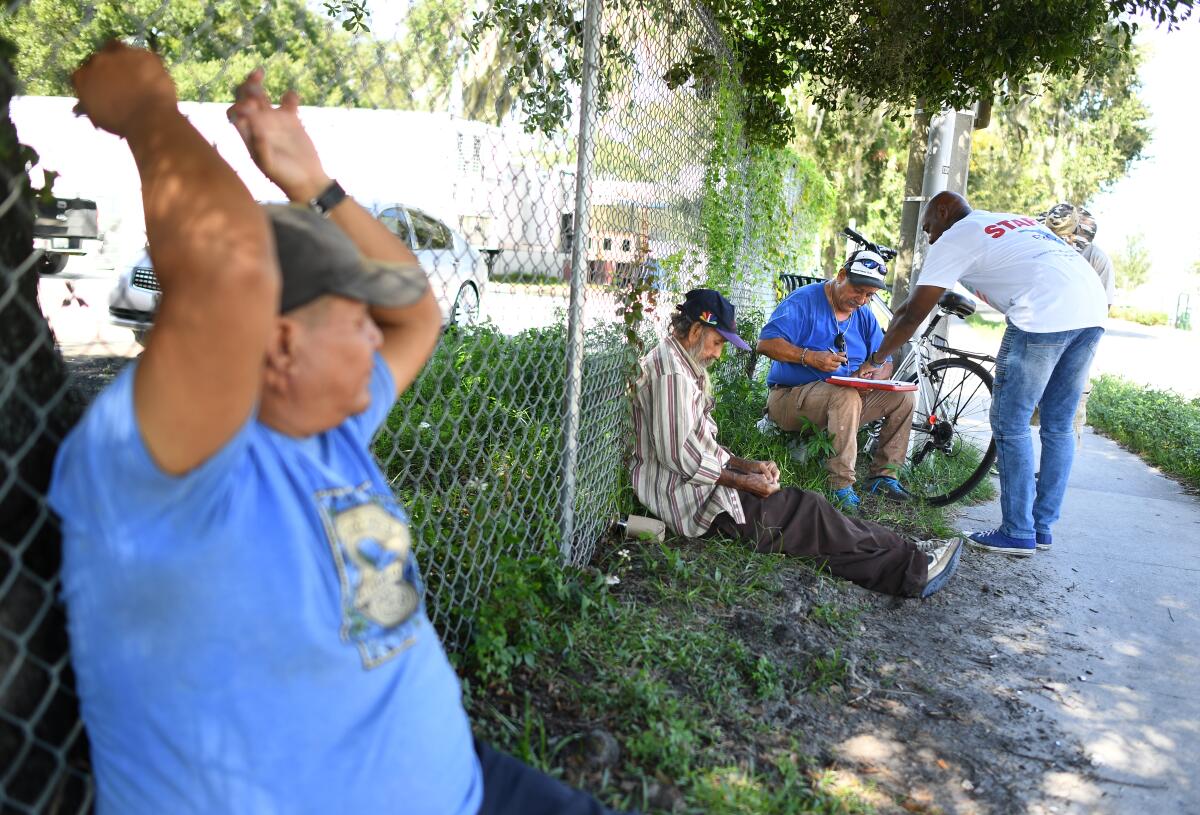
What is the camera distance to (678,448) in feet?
13.3

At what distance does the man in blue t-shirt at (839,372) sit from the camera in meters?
5.45

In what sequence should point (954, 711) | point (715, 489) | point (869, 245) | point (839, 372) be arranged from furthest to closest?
point (869, 245) < point (839, 372) < point (715, 489) < point (954, 711)

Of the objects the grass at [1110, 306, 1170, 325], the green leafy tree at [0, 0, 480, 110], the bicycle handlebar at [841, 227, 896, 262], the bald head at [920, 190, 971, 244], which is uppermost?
the green leafy tree at [0, 0, 480, 110]

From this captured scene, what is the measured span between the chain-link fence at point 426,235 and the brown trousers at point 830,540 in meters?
0.65

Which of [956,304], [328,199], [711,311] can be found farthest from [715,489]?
[956,304]

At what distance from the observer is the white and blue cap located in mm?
5574

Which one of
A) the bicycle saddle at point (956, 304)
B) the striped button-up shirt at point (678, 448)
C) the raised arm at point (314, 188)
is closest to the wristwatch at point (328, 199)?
the raised arm at point (314, 188)

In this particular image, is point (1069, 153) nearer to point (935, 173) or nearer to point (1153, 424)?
point (1153, 424)

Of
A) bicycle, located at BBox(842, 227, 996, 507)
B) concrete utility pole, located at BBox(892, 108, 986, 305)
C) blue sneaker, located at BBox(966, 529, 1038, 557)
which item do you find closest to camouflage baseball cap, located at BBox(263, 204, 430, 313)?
blue sneaker, located at BBox(966, 529, 1038, 557)

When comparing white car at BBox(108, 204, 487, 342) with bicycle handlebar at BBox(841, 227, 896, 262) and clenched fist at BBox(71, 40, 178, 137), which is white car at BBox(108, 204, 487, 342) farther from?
bicycle handlebar at BBox(841, 227, 896, 262)

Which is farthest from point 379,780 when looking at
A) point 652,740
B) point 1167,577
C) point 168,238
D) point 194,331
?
point 1167,577

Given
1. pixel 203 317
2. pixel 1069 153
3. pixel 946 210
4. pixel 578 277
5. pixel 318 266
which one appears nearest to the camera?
pixel 203 317

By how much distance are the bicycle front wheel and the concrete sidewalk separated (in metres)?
0.29

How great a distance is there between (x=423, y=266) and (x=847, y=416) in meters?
3.48
